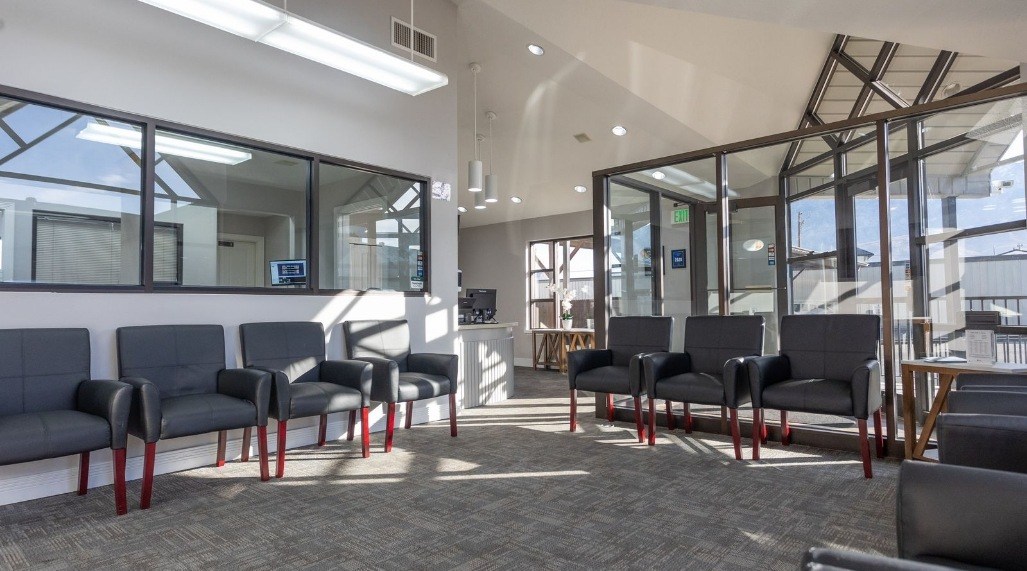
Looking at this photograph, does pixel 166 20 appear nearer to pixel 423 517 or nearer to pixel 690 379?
pixel 423 517

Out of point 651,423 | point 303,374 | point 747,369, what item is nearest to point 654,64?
point 747,369

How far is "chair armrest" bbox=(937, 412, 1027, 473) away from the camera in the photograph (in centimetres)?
173

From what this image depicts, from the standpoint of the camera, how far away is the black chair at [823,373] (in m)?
3.62

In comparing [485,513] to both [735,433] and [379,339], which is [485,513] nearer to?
[735,433]

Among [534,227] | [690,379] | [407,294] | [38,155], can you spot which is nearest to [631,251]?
[690,379]

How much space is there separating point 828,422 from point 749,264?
4.36 ft

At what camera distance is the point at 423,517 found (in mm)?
2955

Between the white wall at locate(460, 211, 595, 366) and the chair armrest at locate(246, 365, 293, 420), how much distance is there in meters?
7.33

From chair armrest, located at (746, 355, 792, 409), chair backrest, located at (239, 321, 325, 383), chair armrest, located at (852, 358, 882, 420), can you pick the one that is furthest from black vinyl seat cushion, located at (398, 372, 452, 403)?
chair armrest, located at (852, 358, 882, 420)

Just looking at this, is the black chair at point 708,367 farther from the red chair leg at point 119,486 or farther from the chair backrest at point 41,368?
the chair backrest at point 41,368

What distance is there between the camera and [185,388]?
3.77 m

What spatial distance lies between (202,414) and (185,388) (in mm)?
549

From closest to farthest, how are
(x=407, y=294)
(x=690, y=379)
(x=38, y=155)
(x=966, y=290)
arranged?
(x=38, y=155) → (x=966, y=290) → (x=690, y=379) → (x=407, y=294)

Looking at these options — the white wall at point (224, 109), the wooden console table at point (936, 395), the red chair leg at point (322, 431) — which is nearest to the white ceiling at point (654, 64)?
the white wall at point (224, 109)
